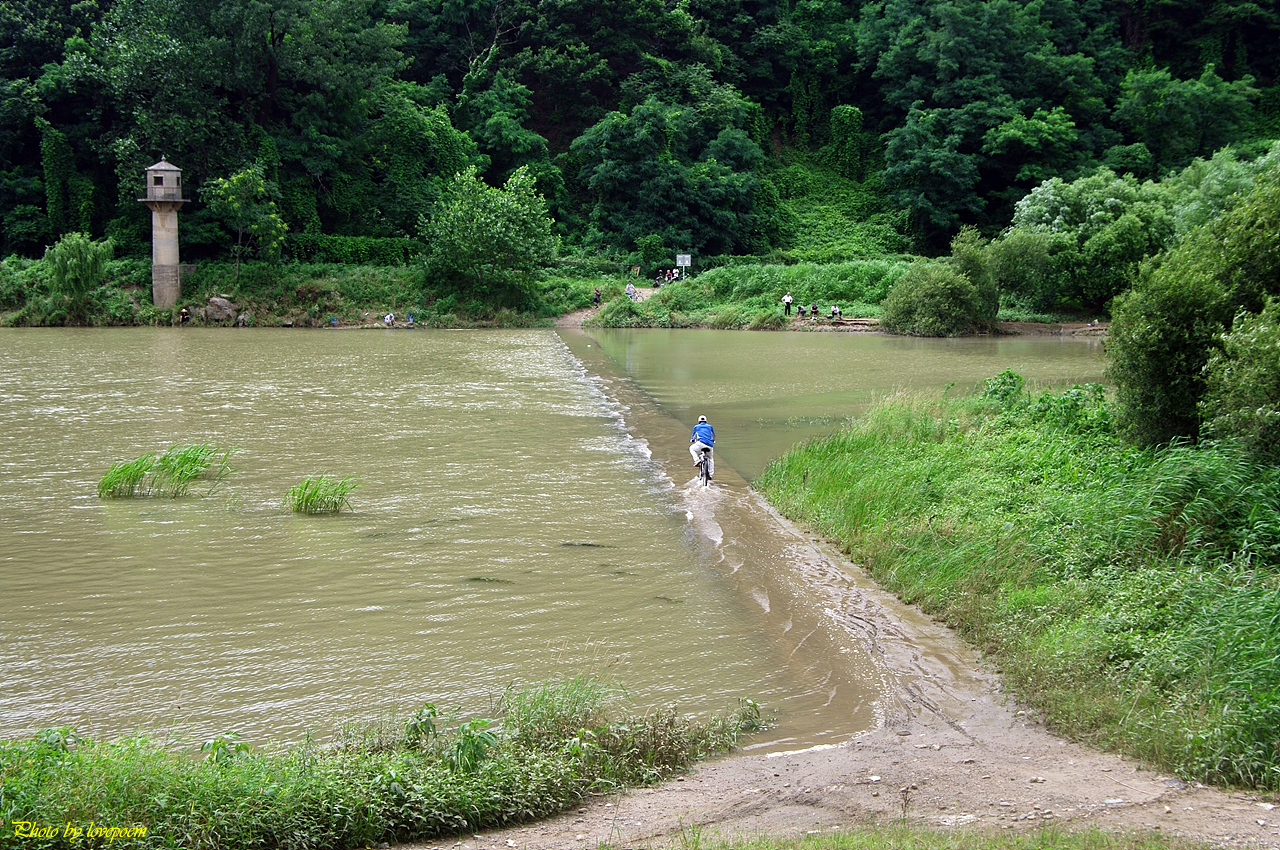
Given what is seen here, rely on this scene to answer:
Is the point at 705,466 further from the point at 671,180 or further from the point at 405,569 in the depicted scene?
the point at 671,180

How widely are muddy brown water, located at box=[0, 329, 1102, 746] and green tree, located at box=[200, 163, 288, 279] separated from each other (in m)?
25.0

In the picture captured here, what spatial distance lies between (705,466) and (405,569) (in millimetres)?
5644

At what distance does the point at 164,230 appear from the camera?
4662 cm

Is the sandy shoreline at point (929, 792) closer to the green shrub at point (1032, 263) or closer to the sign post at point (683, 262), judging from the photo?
the green shrub at point (1032, 263)

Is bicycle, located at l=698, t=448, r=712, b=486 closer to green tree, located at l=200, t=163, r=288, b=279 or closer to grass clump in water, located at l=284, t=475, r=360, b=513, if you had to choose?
grass clump in water, located at l=284, t=475, r=360, b=513

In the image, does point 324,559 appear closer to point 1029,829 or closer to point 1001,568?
point 1001,568

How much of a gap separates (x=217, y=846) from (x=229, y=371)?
87.2 feet

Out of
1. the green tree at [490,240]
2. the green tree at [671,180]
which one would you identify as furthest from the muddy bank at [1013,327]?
the green tree at [671,180]

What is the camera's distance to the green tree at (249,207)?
46.5 m

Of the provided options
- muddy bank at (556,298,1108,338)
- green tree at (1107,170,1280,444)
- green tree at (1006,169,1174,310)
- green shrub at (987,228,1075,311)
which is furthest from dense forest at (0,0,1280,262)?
green tree at (1107,170,1280,444)

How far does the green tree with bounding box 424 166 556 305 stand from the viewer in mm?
48969

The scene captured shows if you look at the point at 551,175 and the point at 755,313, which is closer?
the point at 755,313

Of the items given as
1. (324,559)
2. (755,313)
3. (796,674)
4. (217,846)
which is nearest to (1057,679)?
(796,674)

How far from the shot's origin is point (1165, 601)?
804 cm
